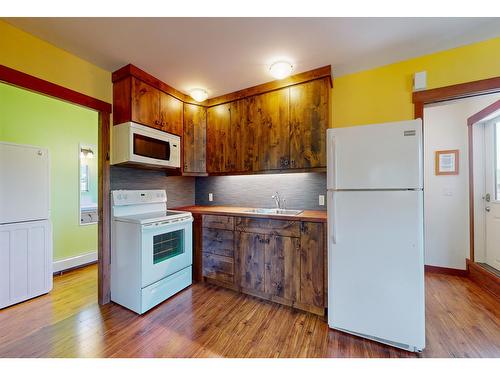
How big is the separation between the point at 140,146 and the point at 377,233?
2.32m

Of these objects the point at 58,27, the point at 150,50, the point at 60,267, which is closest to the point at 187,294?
the point at 60,267

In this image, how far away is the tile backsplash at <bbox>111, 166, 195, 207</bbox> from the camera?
2360 millimetres

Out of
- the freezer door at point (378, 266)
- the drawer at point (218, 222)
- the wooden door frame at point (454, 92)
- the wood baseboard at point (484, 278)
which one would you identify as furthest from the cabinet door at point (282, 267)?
the wood baseboard at point (484, 278)

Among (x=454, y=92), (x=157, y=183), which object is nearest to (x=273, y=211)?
(x=157, y=183)

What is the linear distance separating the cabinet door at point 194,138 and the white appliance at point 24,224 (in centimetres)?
157

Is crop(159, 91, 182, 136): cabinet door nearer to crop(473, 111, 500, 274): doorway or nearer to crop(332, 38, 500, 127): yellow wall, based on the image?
crop(332, 38, 500, 127): yellow wall

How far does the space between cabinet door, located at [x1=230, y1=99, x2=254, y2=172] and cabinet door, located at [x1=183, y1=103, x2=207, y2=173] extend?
418 mm

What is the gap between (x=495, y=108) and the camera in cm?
227

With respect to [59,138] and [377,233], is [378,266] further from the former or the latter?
[59,138]

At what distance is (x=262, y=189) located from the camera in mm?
2854

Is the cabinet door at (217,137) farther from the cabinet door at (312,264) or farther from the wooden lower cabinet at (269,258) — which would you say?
the cabinet door at (312,264)

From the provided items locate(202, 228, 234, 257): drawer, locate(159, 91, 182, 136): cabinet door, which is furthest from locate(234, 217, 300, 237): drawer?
locate(159, 91, 182, 136): cabinet door

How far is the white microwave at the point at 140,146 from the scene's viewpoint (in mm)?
2098

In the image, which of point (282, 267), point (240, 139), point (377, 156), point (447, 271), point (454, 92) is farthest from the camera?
point (447, 271)
